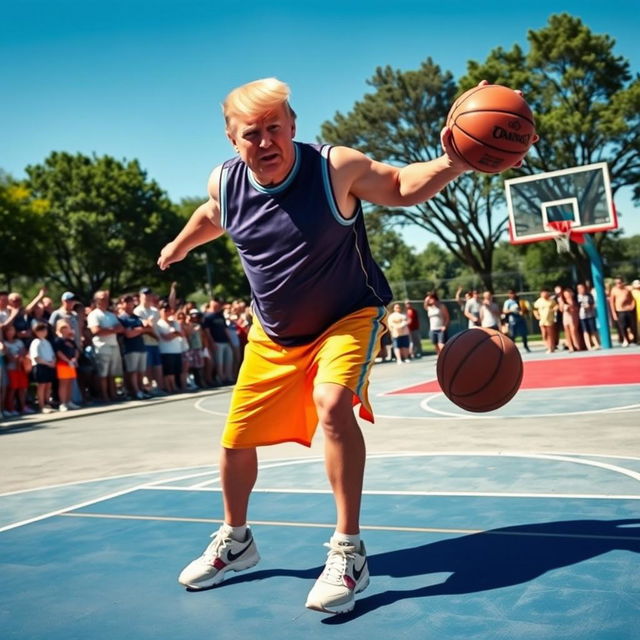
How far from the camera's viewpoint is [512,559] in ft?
12.0

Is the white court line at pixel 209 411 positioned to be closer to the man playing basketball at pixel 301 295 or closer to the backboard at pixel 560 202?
the man playing basketball at pixel 301 295

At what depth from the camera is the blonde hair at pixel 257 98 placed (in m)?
3.42

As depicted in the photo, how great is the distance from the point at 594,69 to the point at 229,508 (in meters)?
32.6

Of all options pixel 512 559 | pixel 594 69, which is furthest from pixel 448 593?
pixel 594 69

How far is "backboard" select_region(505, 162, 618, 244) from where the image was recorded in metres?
21.3

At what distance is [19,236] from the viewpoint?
126 ft

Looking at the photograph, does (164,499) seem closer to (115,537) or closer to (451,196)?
(115,537)

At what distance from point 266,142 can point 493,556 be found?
7.44 feet

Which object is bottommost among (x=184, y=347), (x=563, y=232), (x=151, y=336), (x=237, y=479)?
(x=237, y=479)

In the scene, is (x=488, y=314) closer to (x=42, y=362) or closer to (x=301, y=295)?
(x=42, y=362)

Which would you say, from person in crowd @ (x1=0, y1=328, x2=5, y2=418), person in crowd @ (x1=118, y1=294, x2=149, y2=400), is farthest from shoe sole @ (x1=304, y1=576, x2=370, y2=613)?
person in crowd @ (x1=118, y1=294, x2=149, y2=400)

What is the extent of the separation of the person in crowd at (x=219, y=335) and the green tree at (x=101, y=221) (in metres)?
27.1

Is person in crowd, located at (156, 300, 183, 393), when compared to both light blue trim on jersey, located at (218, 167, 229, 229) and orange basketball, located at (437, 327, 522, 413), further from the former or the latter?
light blue trim on jersey, located at (218, 167, 229, 229)

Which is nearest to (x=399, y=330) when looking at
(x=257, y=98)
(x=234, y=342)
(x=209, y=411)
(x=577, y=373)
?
(x=234, y=342)
